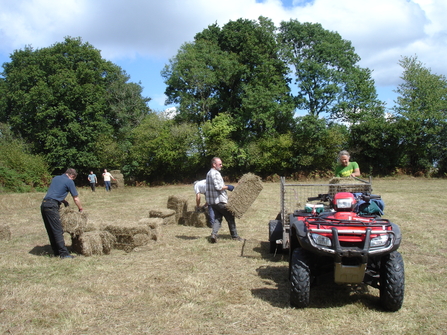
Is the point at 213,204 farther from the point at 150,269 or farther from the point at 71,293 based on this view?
the point at 71,293

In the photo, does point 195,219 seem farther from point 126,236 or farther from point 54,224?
point 54,224

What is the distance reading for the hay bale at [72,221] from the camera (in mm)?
8258

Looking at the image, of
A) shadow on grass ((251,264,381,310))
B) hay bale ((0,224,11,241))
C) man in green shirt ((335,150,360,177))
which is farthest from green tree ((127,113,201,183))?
shadow on grass ((251,264,381,310))

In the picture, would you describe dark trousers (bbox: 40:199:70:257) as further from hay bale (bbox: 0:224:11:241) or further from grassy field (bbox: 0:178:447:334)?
hay bale (bbox: 0:224:11:241)

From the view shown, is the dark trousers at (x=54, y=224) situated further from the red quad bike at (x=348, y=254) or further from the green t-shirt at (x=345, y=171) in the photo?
the green t-shirt at (x=345, y=171)

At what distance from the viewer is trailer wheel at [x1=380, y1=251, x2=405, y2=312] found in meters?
4.77

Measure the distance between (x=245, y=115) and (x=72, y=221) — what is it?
2993 cm

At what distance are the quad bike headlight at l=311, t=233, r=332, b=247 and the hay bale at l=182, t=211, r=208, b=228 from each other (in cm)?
677

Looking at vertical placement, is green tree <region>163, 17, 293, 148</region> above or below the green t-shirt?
above

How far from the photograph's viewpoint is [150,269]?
7.18 meters

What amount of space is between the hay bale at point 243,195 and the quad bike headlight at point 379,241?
4.57 meters

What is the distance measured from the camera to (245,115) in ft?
122

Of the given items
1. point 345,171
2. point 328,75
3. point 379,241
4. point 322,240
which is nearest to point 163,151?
point 328,75

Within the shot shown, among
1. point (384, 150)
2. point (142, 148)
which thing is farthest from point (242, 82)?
point (384, 150)
